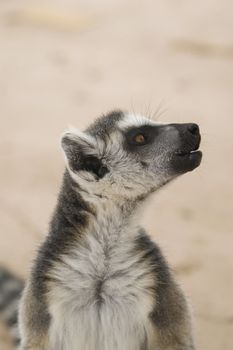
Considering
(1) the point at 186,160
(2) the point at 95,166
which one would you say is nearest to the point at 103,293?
(2) the point at 95,166

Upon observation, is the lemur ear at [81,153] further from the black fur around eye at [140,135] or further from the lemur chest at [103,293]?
the lemur chest at [103,293]

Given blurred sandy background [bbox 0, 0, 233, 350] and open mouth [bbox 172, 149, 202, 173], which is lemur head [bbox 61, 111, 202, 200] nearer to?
open mouth [bbox 172, 149, 202, 173]

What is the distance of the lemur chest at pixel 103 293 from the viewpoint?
4.69m

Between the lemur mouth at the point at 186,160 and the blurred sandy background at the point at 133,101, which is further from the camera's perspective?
the blurred sandy background at the point at 133,101

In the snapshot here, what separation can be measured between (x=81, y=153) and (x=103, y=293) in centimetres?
74

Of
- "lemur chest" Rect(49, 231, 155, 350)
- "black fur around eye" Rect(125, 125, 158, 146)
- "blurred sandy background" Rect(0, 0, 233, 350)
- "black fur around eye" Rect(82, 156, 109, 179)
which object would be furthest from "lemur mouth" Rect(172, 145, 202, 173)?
"blurred sandy background" Rect(0, 0, 233, 350)

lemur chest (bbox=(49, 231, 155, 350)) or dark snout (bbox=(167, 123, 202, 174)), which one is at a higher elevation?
dark snout (bbox=(167, 123, 202, 174))

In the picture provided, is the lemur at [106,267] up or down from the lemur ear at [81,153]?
down

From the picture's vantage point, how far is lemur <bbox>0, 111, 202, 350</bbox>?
4.66 meters

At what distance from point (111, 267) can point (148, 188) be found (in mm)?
452

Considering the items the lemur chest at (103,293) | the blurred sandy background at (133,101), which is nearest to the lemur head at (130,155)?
the lemur chest at (103,293)

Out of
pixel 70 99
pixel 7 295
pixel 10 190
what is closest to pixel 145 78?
pixel 70 99

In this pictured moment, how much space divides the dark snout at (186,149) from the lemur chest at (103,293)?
487 mm

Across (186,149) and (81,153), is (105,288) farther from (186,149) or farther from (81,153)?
(186,149)
